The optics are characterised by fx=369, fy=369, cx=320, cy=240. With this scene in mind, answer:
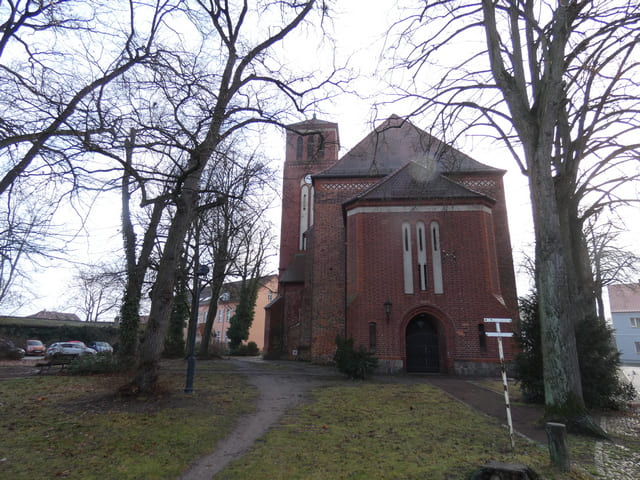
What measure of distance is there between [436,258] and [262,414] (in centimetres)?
1114

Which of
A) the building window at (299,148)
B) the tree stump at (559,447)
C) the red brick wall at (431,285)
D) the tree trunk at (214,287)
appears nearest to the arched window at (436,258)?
the red brick wall at (431,285)

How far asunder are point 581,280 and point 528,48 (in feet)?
22.1

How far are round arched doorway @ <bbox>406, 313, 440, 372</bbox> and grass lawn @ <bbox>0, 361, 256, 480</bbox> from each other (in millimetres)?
8550

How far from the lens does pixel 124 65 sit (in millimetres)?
8016

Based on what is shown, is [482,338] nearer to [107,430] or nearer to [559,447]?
[559,447]

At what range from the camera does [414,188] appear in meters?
16.4

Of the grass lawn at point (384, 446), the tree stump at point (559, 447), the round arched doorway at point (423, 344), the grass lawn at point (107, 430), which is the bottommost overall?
the grass lawn at point (384, 446)

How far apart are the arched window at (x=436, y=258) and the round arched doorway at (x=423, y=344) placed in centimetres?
136

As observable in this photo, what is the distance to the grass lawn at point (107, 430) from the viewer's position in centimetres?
458

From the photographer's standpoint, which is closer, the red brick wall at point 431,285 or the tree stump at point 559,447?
the tree stump at point 559,447

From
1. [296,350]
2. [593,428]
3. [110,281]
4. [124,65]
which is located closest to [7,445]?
[124,65]

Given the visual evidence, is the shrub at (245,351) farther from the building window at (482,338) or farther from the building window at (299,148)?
the building window at (482,338)

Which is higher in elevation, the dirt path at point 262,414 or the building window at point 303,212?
the building window at point 303,212

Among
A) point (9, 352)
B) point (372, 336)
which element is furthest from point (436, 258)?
point (9, 352)
